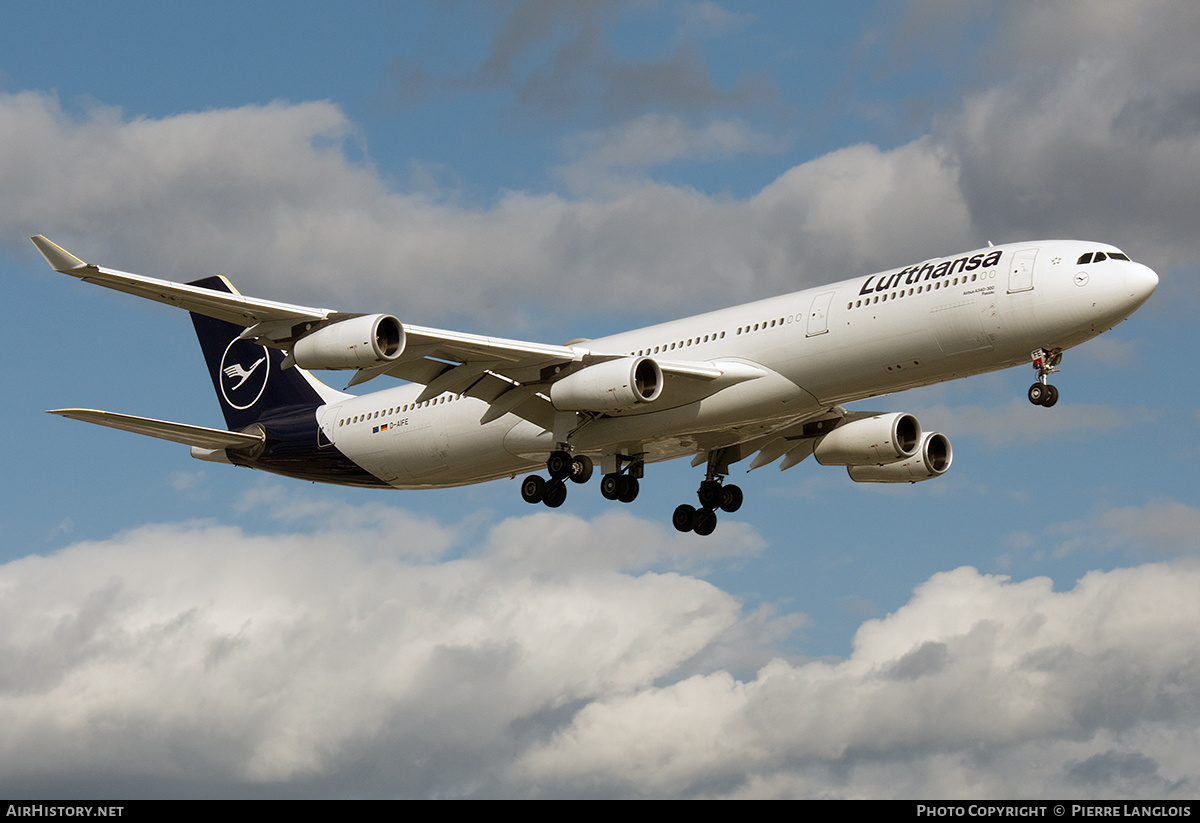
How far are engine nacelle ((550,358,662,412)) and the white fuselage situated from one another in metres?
0.76

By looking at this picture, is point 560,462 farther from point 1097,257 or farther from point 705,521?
point 1097,257

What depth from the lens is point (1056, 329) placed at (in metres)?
35.1

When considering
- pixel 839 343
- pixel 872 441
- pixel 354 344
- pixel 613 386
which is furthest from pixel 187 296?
pixel 872 441

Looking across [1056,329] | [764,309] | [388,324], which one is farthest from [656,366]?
[1056,329]

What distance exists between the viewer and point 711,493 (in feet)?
153

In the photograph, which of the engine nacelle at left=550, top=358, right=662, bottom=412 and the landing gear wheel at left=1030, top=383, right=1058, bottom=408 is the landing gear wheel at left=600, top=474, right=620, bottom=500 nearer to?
the engine nacelle at left=550, top=358, right=662, bottom=412

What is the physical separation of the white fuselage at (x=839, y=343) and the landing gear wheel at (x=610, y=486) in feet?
2.71

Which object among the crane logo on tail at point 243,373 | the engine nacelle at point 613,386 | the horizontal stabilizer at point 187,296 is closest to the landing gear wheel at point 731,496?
the engine nacelle at point 613,386

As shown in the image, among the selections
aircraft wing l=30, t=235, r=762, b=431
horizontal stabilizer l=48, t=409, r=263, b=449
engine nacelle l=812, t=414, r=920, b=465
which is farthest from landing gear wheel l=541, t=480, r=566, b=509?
horizontal stabilizer l=48, t=409, r=263, b=449

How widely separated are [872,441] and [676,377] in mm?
7884

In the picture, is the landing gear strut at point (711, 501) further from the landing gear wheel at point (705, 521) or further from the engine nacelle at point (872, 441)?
the engine nacelle at point (872, 441)
